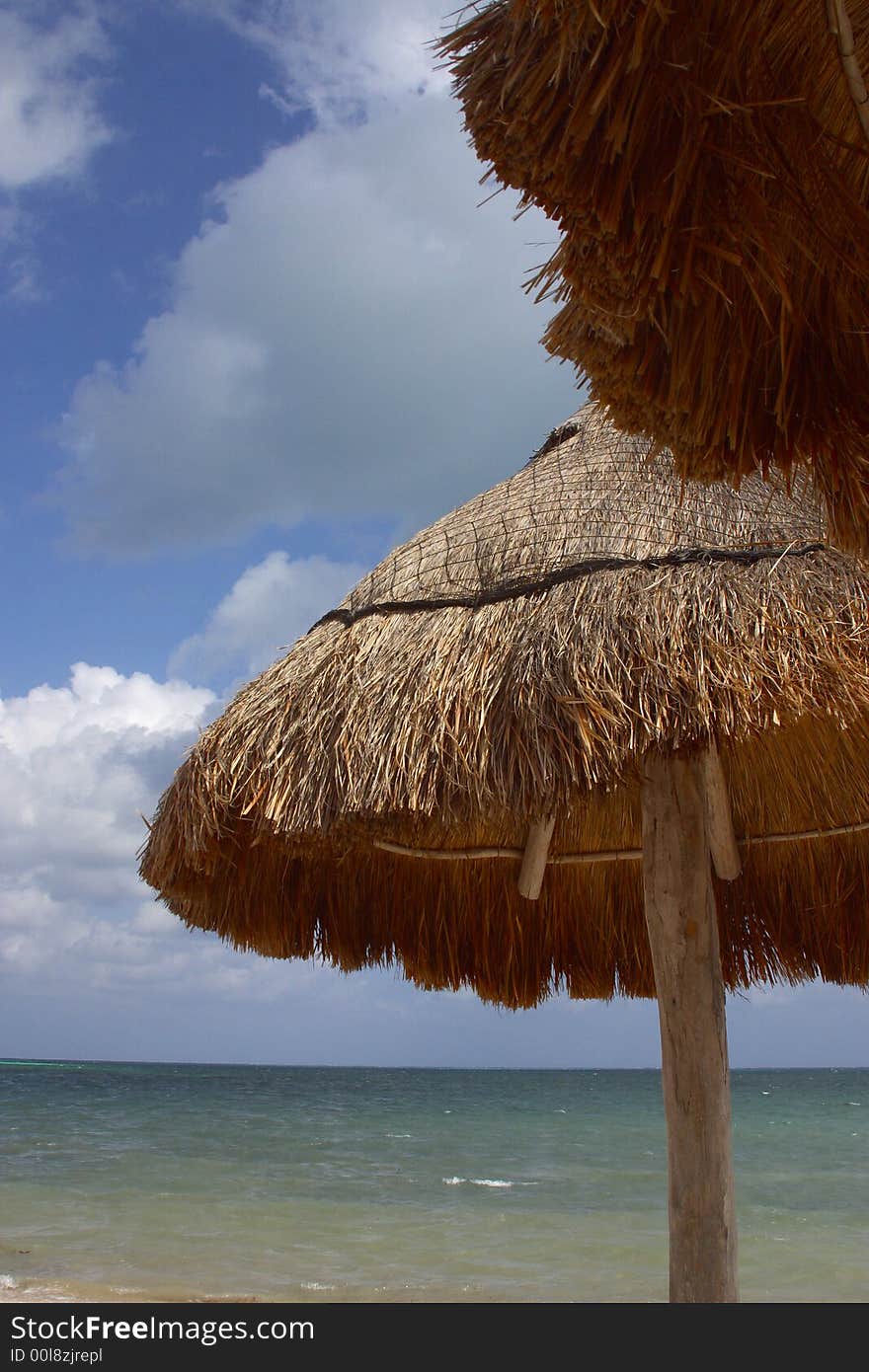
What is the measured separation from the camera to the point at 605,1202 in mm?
10367

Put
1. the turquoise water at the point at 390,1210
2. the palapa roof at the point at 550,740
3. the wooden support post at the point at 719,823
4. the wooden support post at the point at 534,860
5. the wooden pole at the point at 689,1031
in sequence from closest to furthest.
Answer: the palapa roof at the point at 550,740, the wooden pole at the point at 689,1031, the wooden support post at the point at 719,823, the wooden support post at the point at 534,860, the turquoise water at the point at 390,1210

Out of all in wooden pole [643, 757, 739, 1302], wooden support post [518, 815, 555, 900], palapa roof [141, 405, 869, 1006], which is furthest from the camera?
wooden support post [518, 815, 555, 900]

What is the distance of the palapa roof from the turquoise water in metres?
3.05

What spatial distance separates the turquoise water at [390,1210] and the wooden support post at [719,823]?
11.9ft

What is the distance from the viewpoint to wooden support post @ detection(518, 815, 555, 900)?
3.78m

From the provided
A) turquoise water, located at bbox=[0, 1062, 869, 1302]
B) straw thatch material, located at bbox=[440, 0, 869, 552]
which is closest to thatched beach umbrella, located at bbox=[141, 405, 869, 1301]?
straw thatch material, located at bbox=[440, 0, 869, 552]

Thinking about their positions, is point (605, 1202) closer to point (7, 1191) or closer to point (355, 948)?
point (7, 1191)

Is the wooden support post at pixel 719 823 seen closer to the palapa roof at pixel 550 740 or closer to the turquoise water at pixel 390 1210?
the palapa roof at pixel 550 740

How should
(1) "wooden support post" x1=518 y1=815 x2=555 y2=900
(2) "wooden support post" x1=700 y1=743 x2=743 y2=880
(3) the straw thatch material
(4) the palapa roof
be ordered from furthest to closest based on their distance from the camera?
(1) "wooden support post" x1=518 y1=815 x2=555 y2=900
(2) "wooden support post" x1=700 y1=743 x2=743 y2=880
(4) the palapa roof
(3) the straw thatch material

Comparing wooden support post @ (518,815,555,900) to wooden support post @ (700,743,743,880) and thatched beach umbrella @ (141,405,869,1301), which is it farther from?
wooden support post @ (700,743,743,880)

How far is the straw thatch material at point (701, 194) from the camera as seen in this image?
1.30 meters

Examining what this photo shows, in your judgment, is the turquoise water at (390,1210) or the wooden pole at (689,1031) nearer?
the wooden pole at (689,1031)

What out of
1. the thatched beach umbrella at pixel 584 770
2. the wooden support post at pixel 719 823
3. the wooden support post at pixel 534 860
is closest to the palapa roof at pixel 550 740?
the thatched beach umbrella at pixel 584 770
